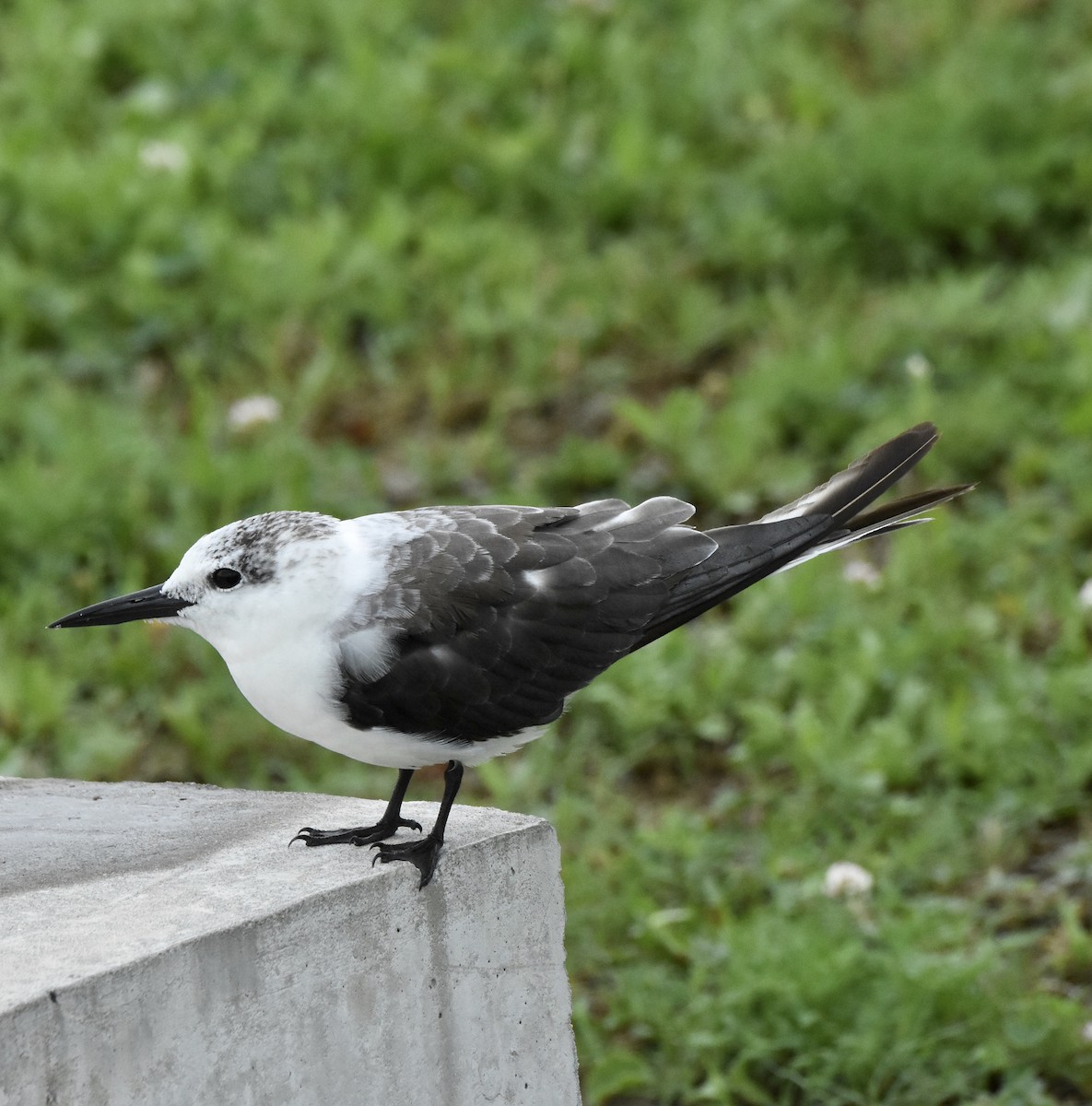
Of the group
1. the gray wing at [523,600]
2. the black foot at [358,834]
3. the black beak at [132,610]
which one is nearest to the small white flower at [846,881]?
the gray wing at [523,600]

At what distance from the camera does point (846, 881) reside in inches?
153

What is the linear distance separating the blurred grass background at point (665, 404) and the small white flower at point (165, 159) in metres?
0.01

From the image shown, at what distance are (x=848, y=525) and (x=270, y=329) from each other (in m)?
3.49

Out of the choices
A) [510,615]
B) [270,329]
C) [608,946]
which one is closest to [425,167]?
[270,329]

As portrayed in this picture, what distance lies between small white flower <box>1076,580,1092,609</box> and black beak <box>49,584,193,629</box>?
110 inches

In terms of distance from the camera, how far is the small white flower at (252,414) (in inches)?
218

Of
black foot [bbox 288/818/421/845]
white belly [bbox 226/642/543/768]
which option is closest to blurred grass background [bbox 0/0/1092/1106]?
black foot [bbox 288/818/421/845]

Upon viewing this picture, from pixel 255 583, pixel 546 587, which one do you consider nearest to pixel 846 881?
pixel 546 587

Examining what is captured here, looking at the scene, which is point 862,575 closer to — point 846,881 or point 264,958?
point 846,881

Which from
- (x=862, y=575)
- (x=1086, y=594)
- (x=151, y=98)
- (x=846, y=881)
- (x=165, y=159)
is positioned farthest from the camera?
(x=151, y=98)

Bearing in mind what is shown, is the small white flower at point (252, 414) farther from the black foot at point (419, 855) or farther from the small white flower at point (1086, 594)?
the black foot at point (419, 855)

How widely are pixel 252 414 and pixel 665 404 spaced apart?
1.41 metres

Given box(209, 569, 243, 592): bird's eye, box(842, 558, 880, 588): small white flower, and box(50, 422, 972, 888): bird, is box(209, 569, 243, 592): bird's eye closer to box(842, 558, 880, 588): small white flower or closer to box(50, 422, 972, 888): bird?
box(50, 422, 972, 888): bird

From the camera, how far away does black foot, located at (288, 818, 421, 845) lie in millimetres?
2850
